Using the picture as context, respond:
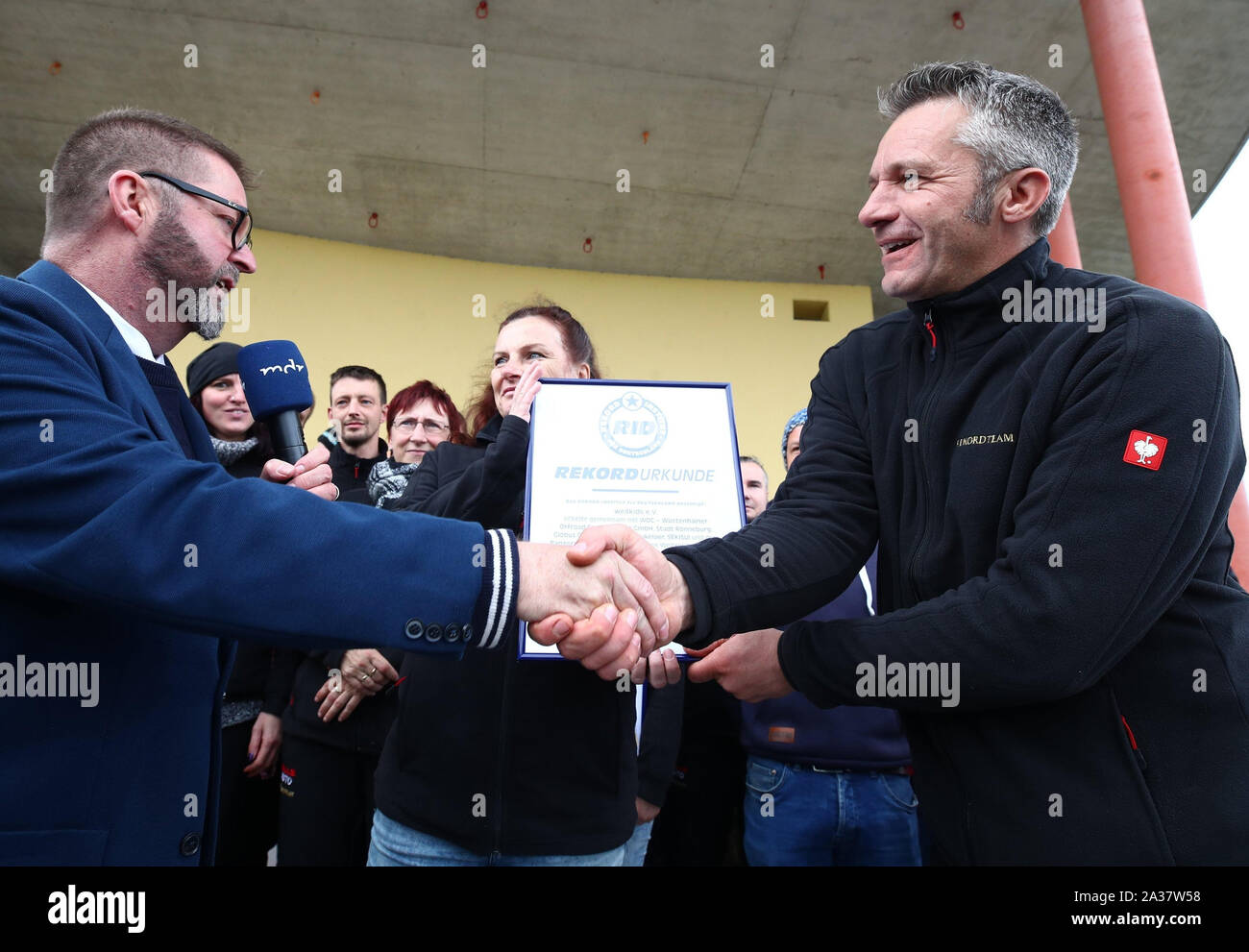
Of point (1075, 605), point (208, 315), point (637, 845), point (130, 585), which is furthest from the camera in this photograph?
point (637, 845)

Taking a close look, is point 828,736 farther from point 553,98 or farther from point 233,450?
point 553,98

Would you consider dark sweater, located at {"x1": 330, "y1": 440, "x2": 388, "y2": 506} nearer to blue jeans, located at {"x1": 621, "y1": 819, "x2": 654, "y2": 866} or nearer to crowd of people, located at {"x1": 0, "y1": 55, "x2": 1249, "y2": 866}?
crowd of people, located at {"x1": 0, "y1": 55, "x2": 1249, "y2": 866}

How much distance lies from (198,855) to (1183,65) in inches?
329

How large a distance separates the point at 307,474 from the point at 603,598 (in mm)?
698

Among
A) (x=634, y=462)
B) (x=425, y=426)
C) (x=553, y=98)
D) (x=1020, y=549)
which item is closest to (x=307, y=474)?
(x=634, y=462)

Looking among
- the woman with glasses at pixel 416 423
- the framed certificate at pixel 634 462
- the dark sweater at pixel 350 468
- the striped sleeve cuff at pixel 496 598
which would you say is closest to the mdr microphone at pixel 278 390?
the framed certificate at pixel 634 462

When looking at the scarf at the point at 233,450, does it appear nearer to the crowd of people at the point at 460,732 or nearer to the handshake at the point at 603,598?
the crowd of people at the point at 460,732

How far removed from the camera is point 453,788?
172 centimetres

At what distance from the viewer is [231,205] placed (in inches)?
65.4

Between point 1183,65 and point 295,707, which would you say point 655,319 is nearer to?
point 1183,65

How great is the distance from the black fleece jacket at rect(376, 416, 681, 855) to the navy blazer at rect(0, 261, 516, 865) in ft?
1.96

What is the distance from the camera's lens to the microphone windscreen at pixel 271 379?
1.88m

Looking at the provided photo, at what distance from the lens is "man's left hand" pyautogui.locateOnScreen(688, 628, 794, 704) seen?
4.80 feet

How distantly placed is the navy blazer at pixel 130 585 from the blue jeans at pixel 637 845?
3.50 ft
